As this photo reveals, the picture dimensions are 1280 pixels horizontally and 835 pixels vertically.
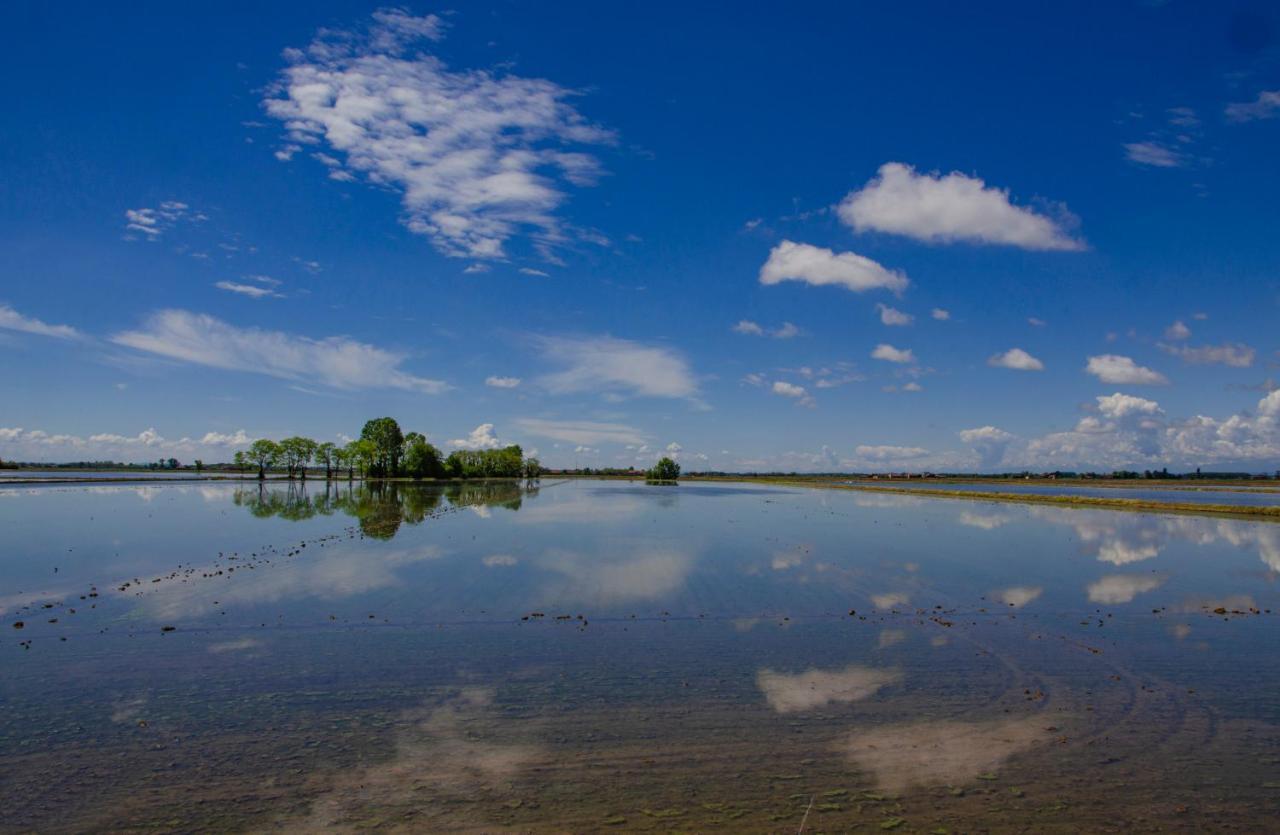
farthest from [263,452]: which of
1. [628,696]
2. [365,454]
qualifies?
[628,696]

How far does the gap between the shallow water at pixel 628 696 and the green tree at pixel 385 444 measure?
156834mm

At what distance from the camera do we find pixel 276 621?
66.1ft

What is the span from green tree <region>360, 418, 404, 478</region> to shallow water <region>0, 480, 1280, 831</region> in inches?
6175

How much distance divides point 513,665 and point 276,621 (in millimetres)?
8820

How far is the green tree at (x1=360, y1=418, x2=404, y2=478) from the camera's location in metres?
182

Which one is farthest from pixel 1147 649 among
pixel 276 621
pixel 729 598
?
pixel 276 621

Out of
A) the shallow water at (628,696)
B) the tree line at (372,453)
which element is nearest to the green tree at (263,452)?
the tree line at (372,453)

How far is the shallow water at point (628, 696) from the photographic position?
32.0 ft

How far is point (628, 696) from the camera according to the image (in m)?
14.1

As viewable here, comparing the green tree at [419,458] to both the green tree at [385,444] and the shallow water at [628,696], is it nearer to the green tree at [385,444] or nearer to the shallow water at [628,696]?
the green tree at [385,444]

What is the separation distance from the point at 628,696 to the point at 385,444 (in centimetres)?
18462

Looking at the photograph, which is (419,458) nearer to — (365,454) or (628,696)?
(365,454)

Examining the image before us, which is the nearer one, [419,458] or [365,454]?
[365,454]

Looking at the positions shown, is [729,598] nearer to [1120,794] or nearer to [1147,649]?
[1147,649]
